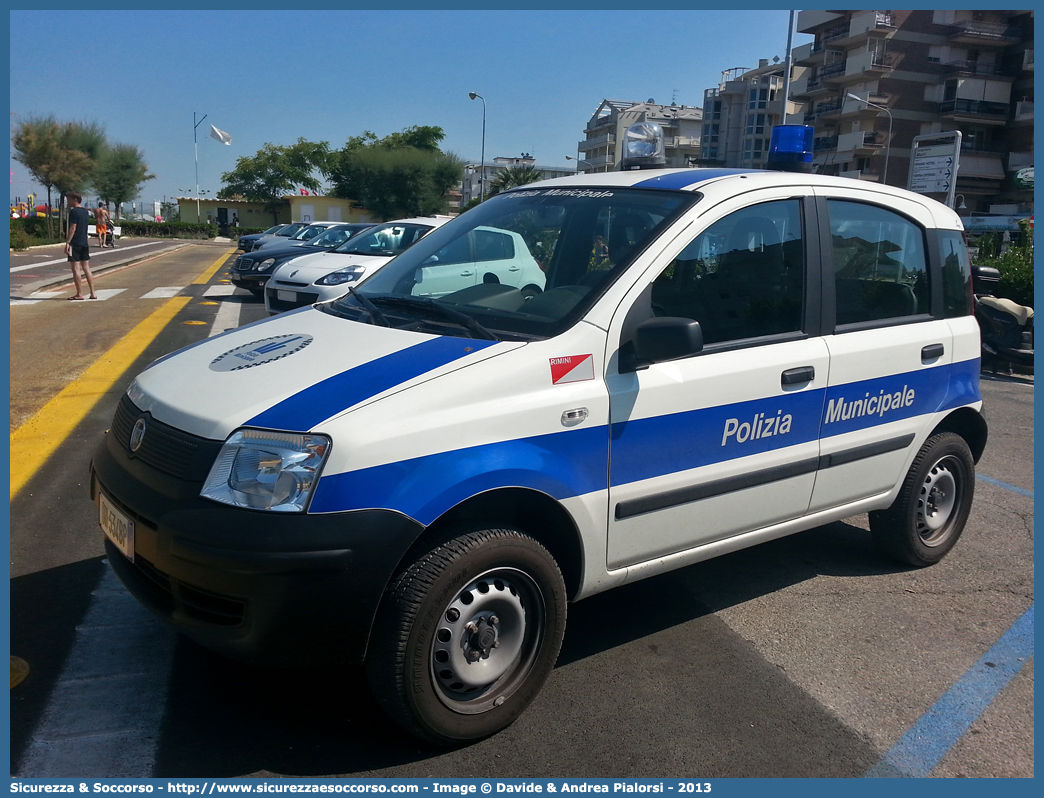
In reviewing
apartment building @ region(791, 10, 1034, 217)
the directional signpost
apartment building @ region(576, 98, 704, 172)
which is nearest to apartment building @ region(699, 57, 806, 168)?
apartment building @ region(576, 98, 704, 172)

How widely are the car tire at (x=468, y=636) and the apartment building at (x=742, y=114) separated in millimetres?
84520

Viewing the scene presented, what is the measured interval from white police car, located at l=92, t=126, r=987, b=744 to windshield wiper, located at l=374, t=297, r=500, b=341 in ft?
0.04

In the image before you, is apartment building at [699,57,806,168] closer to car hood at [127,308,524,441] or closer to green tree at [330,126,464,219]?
green tree at [330,126,464,219]

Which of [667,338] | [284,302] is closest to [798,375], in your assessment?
[667,338]

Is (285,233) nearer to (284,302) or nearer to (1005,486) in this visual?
(284,302)

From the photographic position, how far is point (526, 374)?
9.30 feet

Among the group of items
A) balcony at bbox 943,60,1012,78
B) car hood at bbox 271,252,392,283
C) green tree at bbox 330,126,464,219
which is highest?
balcony at bbox 943,60,1012,78

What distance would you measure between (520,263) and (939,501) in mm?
2642

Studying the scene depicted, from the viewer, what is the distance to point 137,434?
291 centimetres

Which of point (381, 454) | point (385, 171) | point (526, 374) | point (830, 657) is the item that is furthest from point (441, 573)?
point (385, 171)

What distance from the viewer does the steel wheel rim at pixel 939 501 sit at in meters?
4.36

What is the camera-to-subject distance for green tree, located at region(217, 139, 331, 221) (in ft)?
286

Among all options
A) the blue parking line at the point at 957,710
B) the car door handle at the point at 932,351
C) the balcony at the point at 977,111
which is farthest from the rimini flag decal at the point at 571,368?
the balcony at the point at 977,111
